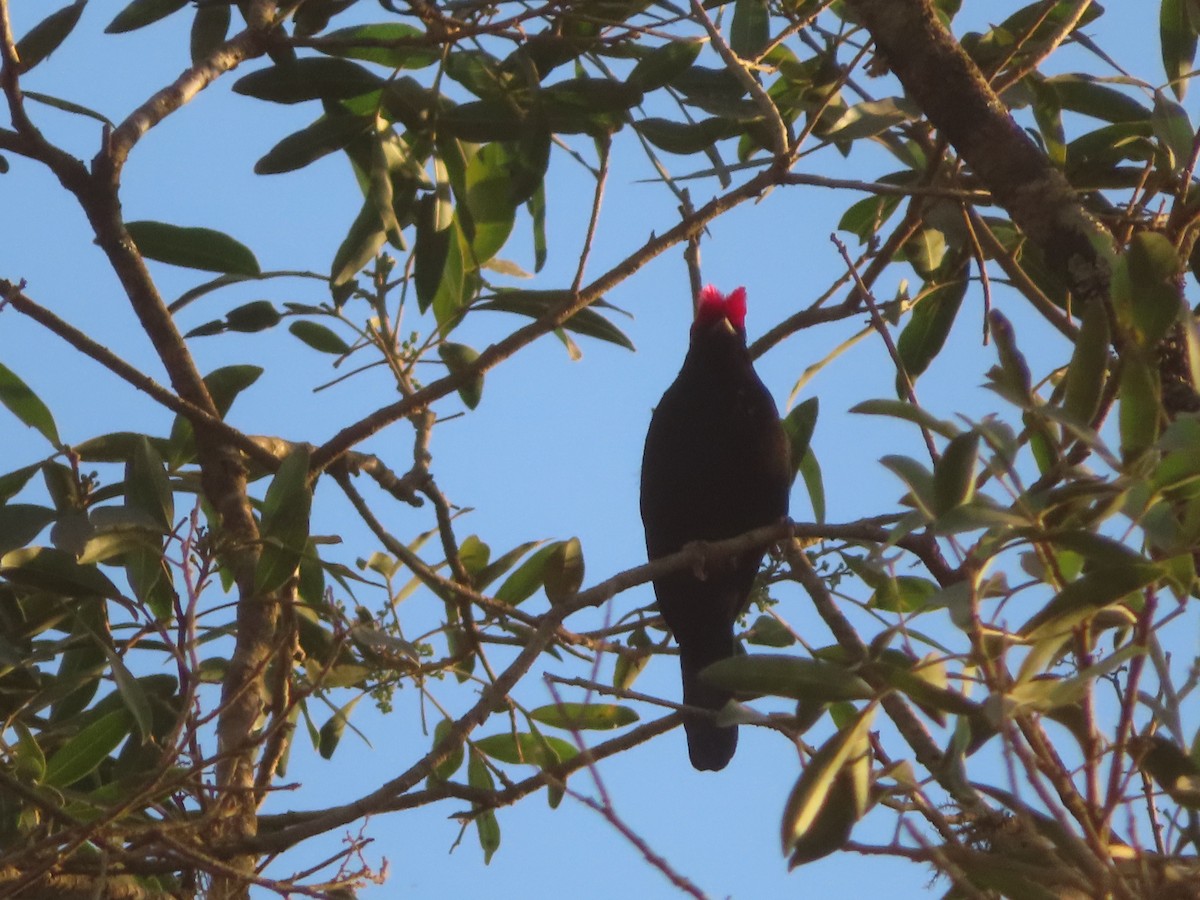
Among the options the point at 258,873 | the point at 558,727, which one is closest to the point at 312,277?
the point at 558,727

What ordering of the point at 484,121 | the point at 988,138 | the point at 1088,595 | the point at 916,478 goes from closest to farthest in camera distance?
the point at 1088,595, the point at 916,478, the point at 988,138, the point at 484,121

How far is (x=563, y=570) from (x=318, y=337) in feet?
2.24

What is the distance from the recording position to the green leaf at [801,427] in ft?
8.68

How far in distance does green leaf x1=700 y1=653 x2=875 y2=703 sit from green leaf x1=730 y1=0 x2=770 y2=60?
4.89ft

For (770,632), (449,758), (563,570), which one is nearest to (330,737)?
(449,758)

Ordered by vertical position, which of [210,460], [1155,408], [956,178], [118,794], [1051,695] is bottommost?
[1051,695]

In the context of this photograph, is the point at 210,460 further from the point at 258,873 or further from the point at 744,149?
the point at 744,149

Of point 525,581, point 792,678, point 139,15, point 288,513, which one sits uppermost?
point 139,15

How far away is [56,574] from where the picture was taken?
2.08 metres

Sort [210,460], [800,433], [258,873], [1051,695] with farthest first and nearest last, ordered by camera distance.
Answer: [800,433]
[210,460]
[258,873]
[1051,695]

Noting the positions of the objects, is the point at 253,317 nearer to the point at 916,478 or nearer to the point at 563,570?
the point at 563,570

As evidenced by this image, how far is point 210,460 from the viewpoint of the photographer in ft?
7.21

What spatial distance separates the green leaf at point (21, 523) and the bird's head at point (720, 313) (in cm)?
167

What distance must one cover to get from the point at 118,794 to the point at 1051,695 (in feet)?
4.72
